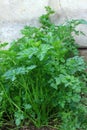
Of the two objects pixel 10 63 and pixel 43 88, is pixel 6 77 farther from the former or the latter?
pixel 43 88

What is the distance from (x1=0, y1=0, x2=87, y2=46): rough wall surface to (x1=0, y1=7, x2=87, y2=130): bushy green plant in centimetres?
110

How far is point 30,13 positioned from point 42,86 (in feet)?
4.89

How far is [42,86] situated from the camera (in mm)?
2893

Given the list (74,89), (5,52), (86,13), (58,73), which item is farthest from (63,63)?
(86,13)

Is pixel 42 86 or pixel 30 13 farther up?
pixel 30 13

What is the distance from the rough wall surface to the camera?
157 inches

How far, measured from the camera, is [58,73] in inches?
112

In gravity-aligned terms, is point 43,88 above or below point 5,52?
below

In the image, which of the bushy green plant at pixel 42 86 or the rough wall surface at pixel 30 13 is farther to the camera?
the rough wall surface at pixel 30 13

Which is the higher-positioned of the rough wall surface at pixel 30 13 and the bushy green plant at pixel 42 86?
the rough wall surface at pixel 30 13

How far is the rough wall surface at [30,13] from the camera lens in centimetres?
400

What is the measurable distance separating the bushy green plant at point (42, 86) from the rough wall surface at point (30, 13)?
43.1 inches

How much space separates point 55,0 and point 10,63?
4.72 feet

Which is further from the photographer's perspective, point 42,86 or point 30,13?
point 30,13
